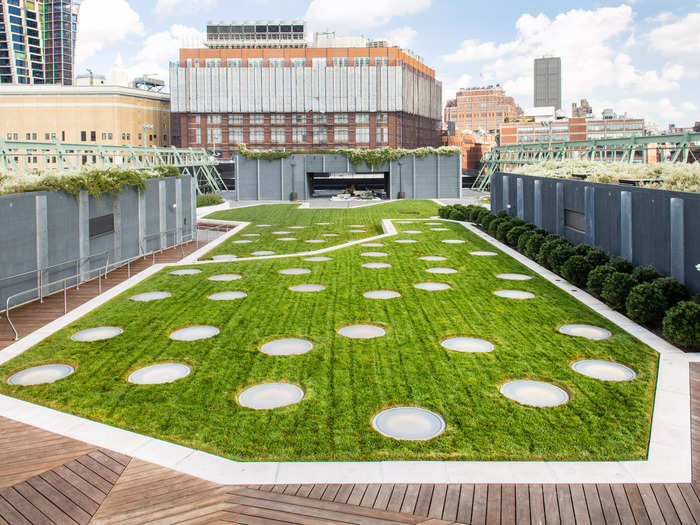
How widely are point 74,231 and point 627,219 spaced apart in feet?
50.2

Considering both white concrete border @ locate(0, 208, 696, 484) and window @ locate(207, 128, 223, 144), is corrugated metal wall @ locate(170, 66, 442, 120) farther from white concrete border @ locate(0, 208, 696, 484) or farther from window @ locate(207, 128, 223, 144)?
white concrete border @ locate(0, 208, 696, 484)

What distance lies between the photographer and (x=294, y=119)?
114250mm

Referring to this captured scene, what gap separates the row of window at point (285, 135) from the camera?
11312cm

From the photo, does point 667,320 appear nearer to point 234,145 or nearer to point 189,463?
point 189,463

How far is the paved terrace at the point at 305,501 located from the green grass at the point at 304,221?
53.9 feet

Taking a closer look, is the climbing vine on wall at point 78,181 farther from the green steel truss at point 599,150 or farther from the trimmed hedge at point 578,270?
the green steel truss at point 599,150

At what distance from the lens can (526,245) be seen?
68.5 ft

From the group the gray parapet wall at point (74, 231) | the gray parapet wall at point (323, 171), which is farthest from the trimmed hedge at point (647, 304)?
the gray parapet wall at point (323, 171)

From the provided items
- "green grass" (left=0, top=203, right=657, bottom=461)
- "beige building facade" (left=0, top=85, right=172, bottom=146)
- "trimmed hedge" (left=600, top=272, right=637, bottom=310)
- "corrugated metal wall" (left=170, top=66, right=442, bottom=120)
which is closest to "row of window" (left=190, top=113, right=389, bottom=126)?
"corrugated metal wall" (left=170, top=66, right=442, bottom=120)

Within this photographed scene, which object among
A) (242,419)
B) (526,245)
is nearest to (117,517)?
(242,419)

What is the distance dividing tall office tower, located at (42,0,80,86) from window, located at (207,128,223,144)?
3601 inches

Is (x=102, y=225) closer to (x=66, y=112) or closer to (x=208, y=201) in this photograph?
(x=208, y=201)

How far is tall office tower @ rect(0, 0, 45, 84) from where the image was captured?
168 meters

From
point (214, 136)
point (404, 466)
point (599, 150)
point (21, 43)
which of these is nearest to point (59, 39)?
point (21, 43)
